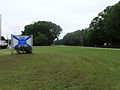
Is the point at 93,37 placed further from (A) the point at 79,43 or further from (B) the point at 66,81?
(B) the point at 66,81

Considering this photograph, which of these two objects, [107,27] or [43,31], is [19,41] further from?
[43,31]

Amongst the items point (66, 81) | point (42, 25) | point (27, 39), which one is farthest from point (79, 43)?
point (66, 81)

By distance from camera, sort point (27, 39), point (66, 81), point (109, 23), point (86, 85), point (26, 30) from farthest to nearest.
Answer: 1. point (26, 30)
2. point (109, 23)
3. point (27, 39)
4. point (66, 81)
5. point (86, 85)

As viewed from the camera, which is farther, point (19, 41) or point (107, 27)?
point (107, 27)

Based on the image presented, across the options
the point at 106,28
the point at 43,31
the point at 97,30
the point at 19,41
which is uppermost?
the point at 43,31

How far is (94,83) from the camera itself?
183 inches

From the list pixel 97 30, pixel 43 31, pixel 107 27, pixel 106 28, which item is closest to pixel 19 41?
pixel 107 27

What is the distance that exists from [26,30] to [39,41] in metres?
11.8

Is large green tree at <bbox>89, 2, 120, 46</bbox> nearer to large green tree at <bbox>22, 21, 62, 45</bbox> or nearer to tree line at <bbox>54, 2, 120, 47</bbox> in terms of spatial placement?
tree line at <bbox>54, 2, 120, 47</bbox>

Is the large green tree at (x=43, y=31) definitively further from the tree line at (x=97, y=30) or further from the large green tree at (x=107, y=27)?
the large green tree at (x=107, y=27)

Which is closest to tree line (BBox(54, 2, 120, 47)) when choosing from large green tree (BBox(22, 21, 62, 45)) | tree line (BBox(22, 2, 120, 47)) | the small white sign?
tree line (BBox(22, 2, 120, 47))

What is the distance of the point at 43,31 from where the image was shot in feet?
264

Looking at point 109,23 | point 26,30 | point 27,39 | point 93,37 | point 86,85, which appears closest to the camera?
point 86,85

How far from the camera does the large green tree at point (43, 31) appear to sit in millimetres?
74750
